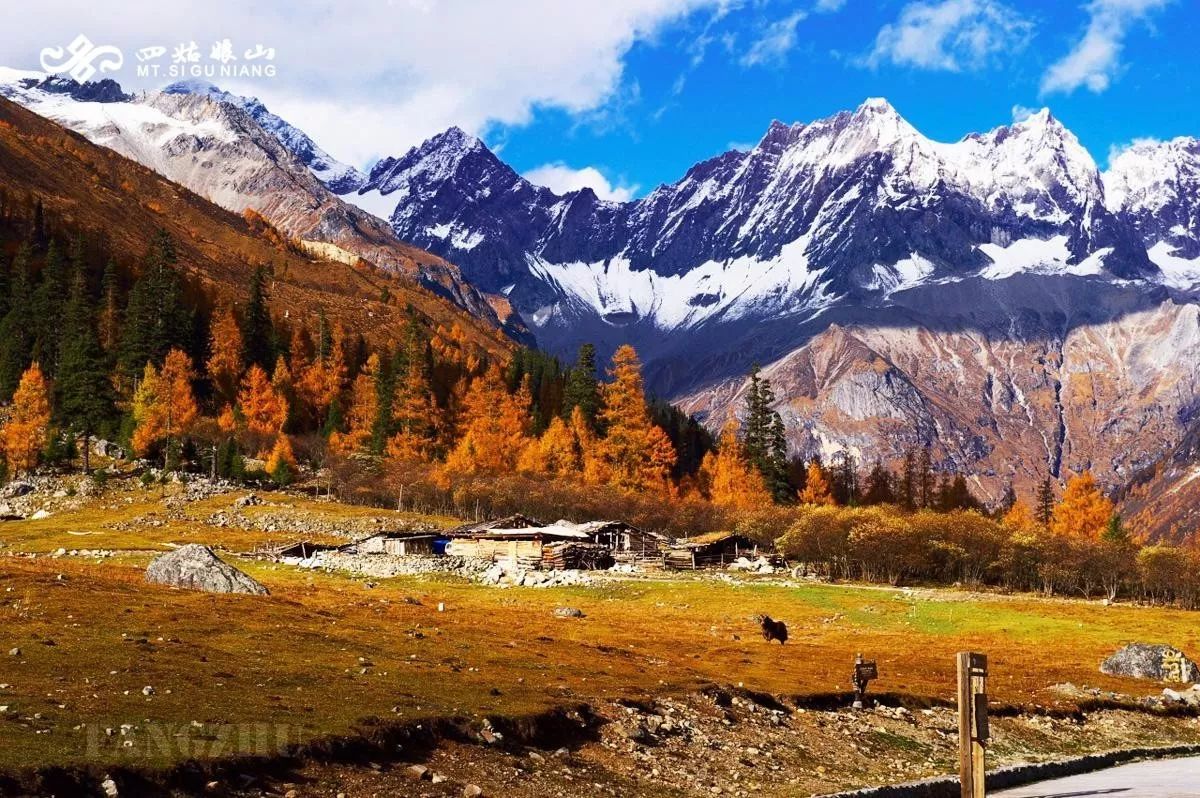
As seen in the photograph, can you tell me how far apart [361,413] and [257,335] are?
912 inches

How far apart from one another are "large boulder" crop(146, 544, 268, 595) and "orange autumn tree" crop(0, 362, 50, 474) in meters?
92.7

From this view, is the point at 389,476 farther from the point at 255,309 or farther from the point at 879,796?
the point at 879,796

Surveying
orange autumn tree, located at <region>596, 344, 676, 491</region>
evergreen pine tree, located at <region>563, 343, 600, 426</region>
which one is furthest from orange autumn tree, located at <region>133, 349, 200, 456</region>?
evergreen pine tree, located at <region>563, 343, 600, 426</region>

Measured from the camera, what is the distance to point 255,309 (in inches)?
7466

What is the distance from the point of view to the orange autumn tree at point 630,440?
168125 millimetres

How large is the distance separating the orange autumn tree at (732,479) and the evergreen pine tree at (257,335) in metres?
73.7

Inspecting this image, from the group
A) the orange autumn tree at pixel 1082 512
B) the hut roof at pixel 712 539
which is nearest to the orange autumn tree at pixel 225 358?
the hut roof at pixel 712 539

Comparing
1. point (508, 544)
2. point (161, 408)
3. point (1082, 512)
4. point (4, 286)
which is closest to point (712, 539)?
point (508, 544)

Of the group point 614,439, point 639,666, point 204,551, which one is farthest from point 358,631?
point 614,439

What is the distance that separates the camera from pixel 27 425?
137 metres

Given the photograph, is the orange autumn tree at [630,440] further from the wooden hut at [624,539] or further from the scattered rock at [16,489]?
the scattered rock at [16,489]

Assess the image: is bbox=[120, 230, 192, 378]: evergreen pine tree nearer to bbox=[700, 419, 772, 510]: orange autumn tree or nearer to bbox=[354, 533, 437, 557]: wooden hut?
bbox=[354, 533, 437, 557]: wooden hut

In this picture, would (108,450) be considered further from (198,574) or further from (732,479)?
(198,574)

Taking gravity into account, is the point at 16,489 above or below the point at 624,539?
above
